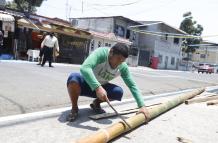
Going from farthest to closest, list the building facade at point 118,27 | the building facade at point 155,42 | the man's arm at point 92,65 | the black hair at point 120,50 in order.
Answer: the building facade at point 155,42
the building facade at point 118,27
the black hair at point 120,50
the man's arm at point 92,65

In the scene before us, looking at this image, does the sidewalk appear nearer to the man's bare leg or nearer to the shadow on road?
the shadow on road

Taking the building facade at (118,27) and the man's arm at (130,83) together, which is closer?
the man's arm at (130,83)

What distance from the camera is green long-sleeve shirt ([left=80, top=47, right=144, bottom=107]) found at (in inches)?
176

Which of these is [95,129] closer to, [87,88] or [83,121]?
[83,121]

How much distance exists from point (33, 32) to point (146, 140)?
20.9 metres


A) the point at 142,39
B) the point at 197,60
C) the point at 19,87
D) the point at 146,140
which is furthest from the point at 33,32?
the point at 197,60

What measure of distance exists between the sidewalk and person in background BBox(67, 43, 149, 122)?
27cm

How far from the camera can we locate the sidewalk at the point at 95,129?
4047 millimetres

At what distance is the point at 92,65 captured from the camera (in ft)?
15.1

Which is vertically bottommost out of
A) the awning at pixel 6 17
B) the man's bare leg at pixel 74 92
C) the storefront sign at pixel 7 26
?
the man's bare leg at pixel 74 92

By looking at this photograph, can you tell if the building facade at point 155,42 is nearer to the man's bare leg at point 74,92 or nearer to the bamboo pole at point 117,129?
the bamboo pole at point 117,129

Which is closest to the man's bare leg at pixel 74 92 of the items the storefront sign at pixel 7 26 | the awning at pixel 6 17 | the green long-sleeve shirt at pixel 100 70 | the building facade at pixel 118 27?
the green long-sleeve shirt at pixel 100 70

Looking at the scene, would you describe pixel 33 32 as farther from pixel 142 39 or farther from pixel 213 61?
pixel 213 61

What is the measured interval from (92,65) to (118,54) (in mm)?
364
